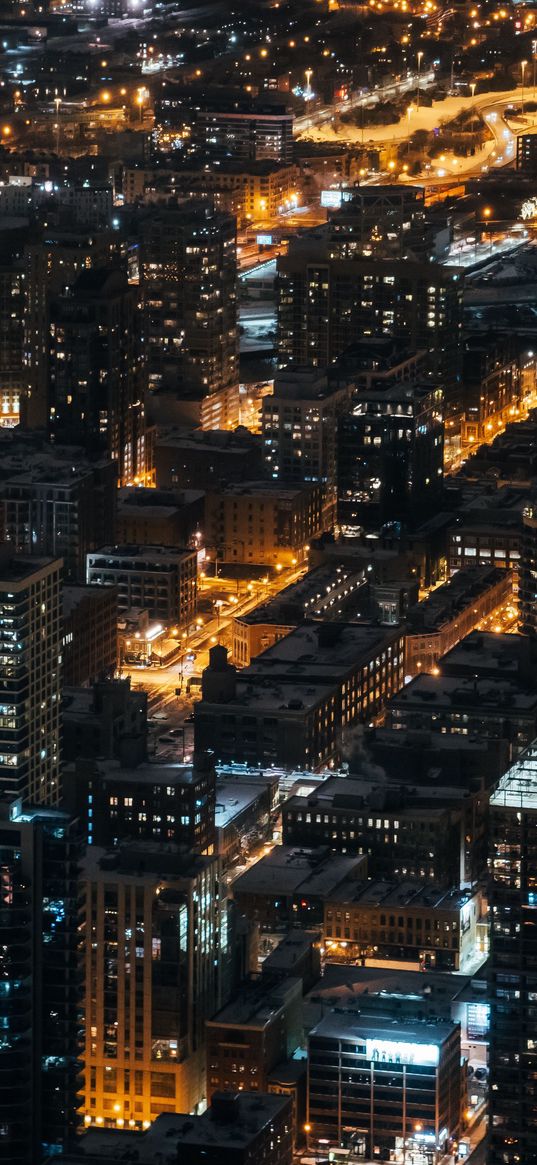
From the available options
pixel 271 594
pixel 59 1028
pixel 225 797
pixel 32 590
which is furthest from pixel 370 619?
pixel 59 1028

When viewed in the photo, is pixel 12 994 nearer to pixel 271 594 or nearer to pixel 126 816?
pixel 126 816

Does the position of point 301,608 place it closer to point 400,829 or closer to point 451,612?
point 451,612

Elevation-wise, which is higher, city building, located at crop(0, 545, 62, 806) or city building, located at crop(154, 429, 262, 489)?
city building, located at crop(0, 545, 62, 806)

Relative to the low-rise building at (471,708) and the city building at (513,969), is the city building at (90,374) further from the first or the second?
the city building at (513,969)

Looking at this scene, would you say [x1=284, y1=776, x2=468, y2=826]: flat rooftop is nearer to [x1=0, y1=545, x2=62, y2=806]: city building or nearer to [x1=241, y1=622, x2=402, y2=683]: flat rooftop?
[x1=241, y1=622, x2=402, y2=683]: flat rooftop

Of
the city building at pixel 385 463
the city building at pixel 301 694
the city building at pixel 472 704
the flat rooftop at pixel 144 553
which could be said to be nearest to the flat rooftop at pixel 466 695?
the city building at pixel 472 704

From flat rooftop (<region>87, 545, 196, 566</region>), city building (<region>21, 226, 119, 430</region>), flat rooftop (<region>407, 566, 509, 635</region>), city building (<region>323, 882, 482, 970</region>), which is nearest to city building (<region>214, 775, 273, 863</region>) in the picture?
city building (<region>323, 882, 482, 970</region>)

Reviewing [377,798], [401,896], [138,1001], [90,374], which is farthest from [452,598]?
[138,1001]
